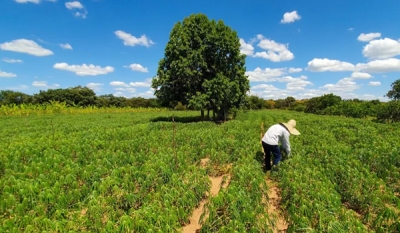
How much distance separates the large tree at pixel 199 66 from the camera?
65.2 ft

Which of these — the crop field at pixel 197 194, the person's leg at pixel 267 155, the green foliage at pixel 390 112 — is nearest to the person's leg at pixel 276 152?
the person's leg at pixel 267 155

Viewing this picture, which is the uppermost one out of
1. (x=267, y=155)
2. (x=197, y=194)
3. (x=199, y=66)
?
(x=199, y=66)

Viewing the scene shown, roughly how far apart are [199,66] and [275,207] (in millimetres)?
16775

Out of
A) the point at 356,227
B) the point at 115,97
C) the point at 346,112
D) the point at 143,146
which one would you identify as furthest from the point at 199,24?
the point at 115,97

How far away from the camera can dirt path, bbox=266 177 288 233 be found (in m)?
4.51

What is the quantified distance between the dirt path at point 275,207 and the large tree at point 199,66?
13383 millimetres

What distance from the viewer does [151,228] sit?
3.55 metres

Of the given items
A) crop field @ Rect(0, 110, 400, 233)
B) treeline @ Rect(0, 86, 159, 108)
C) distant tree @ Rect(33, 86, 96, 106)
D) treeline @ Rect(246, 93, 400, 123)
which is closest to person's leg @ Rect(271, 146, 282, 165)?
crop field @ Rect(0, 110, 400, 233)

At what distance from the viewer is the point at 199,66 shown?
20.7 metres

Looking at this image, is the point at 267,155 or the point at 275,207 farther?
the point at 267,155

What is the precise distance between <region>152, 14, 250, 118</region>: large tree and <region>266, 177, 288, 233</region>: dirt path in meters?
13.4

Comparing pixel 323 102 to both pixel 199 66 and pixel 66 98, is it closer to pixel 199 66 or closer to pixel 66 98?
pixel 199 66

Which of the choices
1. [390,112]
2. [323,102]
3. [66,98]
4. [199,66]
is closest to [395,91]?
[323,102]

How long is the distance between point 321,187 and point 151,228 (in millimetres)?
3709
